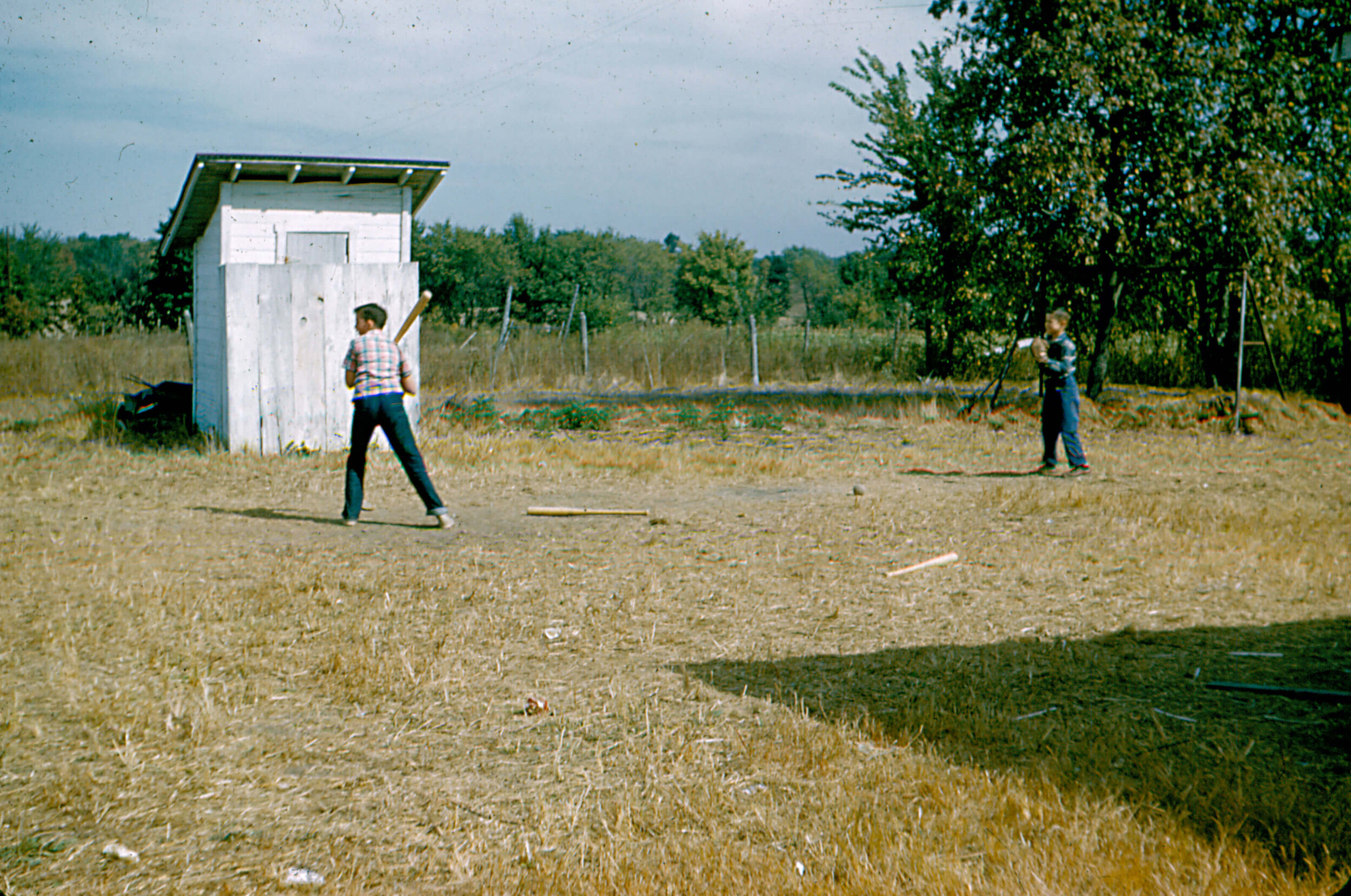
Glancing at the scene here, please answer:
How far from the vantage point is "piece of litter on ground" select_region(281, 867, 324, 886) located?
3080 millimetres

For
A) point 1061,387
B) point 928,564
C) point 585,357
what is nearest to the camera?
point 928,564

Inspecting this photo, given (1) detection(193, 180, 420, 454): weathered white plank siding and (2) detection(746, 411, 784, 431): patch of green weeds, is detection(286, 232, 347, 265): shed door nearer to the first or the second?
(1) detection(193, 180, 420, 454): weathered white plank siding

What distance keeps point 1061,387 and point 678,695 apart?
26.9 ft

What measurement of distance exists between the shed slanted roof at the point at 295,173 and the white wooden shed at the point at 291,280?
22mm

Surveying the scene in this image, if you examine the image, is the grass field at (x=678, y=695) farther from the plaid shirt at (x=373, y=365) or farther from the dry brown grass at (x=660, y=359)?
the dry brown grass at (x=660, y=359)

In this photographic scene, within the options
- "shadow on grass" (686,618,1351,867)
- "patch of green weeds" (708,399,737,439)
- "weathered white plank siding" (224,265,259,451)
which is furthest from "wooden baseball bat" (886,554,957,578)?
"weathered white plank siding" (224,265,259,451)

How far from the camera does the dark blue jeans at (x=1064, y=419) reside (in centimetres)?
1159

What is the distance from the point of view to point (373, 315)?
8570mm

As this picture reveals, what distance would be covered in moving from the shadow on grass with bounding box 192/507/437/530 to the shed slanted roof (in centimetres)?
580

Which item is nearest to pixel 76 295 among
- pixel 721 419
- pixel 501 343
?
pixel 501 343

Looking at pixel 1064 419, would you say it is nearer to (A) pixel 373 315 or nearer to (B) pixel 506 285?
(A) pixel 373 315

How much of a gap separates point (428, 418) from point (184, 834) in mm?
12193

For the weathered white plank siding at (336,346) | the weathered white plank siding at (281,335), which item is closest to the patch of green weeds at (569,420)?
the weathered white plank siding at (281,335)

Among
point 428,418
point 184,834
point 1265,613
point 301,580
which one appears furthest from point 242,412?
point 1265,613
